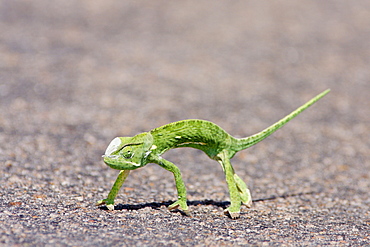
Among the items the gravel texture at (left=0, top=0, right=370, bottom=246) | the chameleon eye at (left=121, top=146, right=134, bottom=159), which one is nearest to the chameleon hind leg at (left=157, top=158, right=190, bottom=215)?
the gravel texture at (left=0, top=0, right=370, bottom=246)

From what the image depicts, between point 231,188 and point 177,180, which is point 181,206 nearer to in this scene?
point 177,180

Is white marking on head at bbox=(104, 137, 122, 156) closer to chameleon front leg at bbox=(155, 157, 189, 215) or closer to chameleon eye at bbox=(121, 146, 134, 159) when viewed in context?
chameleon eye at bbox=(121, 146, 134, 159)

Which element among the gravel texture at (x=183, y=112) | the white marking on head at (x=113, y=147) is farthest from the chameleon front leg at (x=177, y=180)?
the white marking on head at (x=113, y=147)

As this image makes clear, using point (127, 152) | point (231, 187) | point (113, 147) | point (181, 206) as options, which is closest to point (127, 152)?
point (127, 152)

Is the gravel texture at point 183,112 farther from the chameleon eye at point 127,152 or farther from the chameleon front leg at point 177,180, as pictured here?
the chameleon eye at point 127,152

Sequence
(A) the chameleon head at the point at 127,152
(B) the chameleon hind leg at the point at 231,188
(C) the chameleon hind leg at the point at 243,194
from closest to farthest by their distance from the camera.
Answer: (A) the chameleon head at the point at 127,152 < (B) the chameleon hind leg at the point at 231,188 < (C) the chameleon hind leg at the point at 243,194
